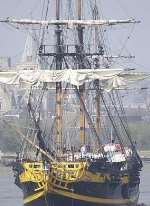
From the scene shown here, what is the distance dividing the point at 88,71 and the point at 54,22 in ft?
13.7

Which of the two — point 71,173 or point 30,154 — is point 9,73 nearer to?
point 30,154

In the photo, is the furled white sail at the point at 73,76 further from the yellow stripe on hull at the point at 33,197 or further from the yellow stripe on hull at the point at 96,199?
the yellow stripe on hull at the point at 33,197

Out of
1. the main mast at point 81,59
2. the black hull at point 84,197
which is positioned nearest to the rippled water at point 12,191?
the main mast at point 81,59

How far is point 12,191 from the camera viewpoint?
108375mm

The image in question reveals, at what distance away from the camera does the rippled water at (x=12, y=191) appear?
97.9 metres

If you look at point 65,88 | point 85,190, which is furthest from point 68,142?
point 85,190

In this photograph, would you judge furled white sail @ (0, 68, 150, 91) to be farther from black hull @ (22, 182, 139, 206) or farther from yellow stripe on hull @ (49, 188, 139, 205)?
yellow stripe on hull @ (49, 188, 139, 205)

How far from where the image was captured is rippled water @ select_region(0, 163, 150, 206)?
321ft

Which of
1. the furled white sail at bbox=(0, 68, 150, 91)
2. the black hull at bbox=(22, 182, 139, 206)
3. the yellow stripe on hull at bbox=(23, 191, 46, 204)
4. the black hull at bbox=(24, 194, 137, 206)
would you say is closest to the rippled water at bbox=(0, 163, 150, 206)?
the black hull at bbox=(22, 182, 139, 206)

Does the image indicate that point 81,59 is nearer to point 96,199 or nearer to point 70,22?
point 70,22

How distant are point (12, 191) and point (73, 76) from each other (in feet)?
57.3

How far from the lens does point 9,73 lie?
9494cm

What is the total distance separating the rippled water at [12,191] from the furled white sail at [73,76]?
26.0ft

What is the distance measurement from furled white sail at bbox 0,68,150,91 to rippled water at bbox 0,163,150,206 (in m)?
7.94
